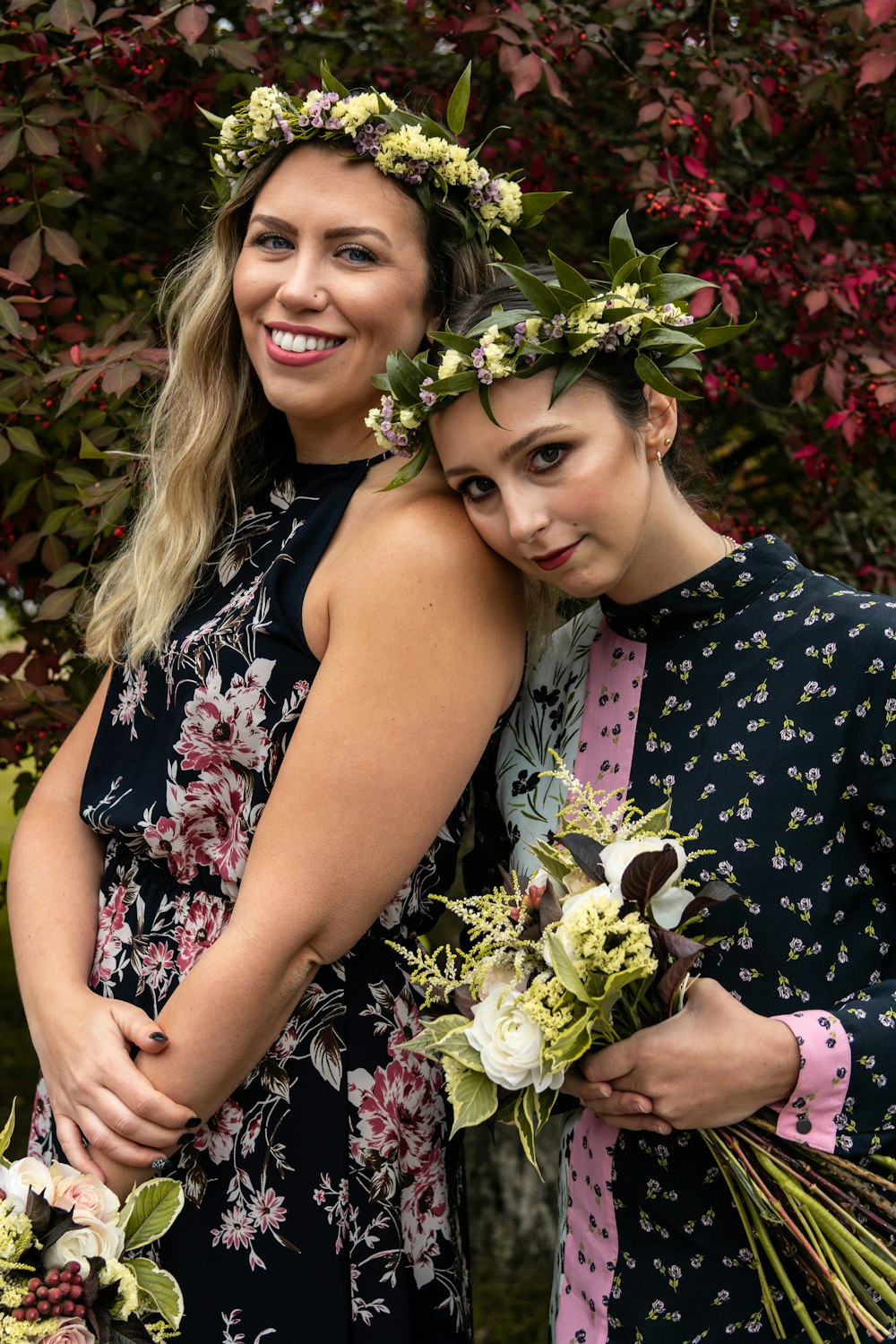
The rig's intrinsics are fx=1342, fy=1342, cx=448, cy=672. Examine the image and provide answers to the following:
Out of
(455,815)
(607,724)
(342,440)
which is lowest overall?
(455,815)

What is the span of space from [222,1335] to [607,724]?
1.13 m

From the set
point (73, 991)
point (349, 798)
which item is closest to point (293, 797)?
point (349, 798)

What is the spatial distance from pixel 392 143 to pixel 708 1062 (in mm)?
1467

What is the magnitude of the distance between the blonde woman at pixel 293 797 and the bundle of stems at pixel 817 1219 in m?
0.59

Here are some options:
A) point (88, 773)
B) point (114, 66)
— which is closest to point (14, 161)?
point (114, 66)

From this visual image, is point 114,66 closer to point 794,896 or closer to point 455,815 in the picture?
point 455,815

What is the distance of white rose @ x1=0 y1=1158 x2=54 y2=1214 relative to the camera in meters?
1.79

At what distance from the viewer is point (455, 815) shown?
2311 millimetres

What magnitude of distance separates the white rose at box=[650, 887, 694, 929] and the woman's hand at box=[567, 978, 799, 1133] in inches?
4.3

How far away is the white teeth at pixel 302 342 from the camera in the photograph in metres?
2.17

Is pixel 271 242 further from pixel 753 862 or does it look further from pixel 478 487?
pixel 753 862

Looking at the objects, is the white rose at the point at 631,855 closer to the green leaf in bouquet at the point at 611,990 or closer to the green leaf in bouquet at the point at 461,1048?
the green leaf in bouquet at the point at 611,990

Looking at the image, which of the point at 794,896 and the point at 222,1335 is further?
the point at 222,1335

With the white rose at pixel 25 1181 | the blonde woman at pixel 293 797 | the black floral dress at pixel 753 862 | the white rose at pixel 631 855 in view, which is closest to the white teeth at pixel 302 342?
the blonde woman at pixel 293 797
